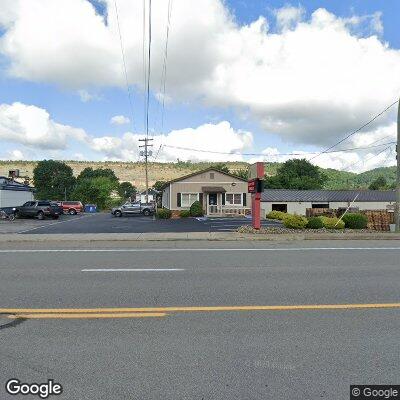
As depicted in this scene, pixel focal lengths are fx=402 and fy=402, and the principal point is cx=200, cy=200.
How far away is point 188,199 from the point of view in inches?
1599

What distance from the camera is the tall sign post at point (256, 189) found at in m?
20.0

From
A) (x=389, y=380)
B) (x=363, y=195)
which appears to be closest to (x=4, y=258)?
(x=389, y=380)

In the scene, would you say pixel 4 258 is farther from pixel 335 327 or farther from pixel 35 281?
pixel 335 327

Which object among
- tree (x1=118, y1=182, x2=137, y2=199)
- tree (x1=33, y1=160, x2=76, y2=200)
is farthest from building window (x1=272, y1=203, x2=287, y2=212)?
tree (x1=33, y1=160, x2=76, y2=200)

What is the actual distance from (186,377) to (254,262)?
269 inches

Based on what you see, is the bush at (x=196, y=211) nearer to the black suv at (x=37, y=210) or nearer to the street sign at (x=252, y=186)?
the black suv at (x=37, y=210)

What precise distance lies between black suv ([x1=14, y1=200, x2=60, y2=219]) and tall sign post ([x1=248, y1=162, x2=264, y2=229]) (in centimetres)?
2311

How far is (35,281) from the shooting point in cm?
814

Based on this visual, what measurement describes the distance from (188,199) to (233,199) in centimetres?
461

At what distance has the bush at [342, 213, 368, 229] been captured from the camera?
21516 millimetres

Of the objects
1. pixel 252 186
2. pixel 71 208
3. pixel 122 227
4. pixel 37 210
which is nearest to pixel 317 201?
pixel 71 208

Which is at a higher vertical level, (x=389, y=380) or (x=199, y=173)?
(x=199, y=173)

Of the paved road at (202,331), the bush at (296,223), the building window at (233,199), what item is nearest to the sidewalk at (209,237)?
the bush at (296,223)

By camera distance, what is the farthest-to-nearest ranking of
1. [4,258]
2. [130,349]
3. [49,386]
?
[4,258] → [130,349] → [49,386]
